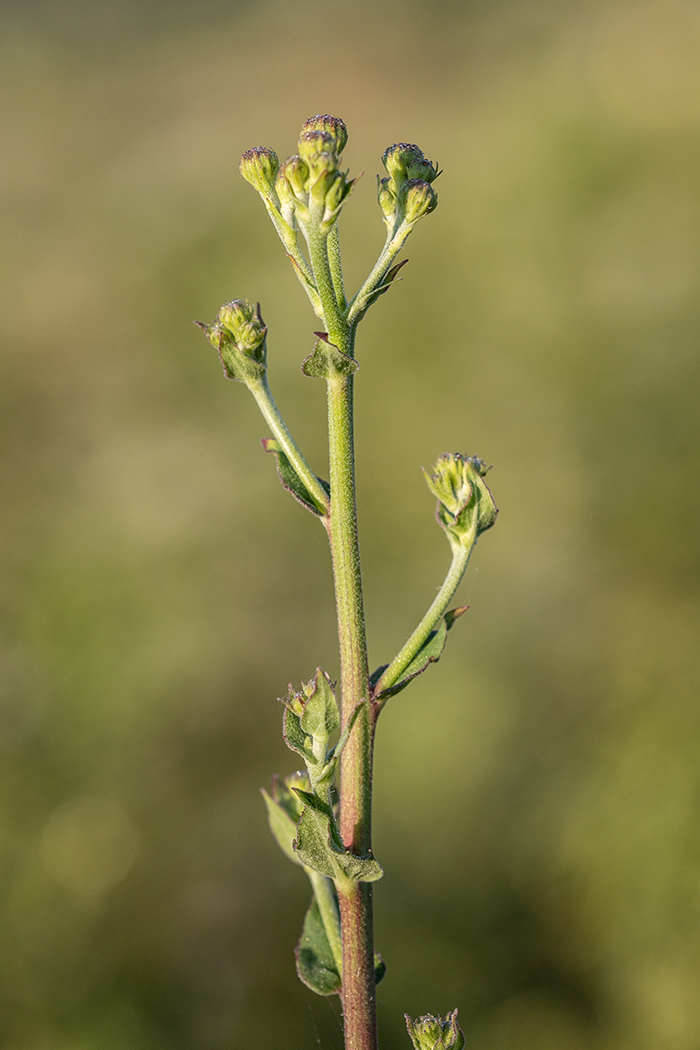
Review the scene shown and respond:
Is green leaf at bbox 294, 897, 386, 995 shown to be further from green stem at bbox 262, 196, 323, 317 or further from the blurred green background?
the blurred green background

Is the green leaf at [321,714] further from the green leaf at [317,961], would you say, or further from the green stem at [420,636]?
the green leaf at [317,961]

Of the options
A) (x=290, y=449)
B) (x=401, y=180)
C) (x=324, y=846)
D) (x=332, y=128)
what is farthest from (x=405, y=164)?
(x=324, y=846)

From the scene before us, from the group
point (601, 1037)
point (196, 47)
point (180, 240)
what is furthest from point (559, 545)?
point (196, 47)

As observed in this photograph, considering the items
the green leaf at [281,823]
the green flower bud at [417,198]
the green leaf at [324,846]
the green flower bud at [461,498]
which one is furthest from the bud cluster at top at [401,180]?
the green leaf at [281,823]

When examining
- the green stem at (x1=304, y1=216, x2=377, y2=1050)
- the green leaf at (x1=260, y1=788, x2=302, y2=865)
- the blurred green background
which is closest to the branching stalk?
the green stem at (x1=304, y1=216, x2=377, y2=1050)

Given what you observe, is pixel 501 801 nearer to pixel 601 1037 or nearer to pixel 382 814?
pixel 382 814

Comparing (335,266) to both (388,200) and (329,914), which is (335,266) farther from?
(329,914)
